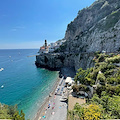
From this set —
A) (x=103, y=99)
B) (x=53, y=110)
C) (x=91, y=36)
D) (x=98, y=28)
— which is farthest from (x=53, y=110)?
(x=98, y=28)

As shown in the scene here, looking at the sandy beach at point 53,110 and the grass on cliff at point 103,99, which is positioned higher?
the grass on cliff at point 103,99

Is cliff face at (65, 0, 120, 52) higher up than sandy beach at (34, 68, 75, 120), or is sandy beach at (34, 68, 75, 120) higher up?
cliff face at (65, 0, 120, 52)

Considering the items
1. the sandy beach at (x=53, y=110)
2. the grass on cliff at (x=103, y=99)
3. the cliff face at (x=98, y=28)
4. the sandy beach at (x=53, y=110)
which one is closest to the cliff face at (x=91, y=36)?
the cliff face at (x=98, y=28)

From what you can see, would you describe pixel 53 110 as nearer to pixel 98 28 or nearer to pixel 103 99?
pixel 103 99

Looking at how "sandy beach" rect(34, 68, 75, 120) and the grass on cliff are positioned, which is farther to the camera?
"sandy beach" rect(34, 68, 75, 120)

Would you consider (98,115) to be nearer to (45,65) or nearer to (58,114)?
(58,114)

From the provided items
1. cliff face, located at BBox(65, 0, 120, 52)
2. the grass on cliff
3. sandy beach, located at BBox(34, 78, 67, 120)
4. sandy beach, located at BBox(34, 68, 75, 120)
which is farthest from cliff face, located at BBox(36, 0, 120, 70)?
sandy beach, located at BBox(34, 78, 67, 120)

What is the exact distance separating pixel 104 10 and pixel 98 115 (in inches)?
2257

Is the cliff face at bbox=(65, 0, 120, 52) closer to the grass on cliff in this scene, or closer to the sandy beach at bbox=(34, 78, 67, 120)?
the grass on cliff

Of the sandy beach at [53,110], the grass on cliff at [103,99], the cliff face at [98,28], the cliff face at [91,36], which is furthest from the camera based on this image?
the cliff face at [91,36]

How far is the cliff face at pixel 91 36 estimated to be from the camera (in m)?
29.8

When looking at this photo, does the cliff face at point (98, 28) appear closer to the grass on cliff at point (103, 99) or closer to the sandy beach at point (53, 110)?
the grass on cliff at point (103, 99)

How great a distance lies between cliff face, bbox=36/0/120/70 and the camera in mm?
29806

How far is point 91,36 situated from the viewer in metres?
39.9
